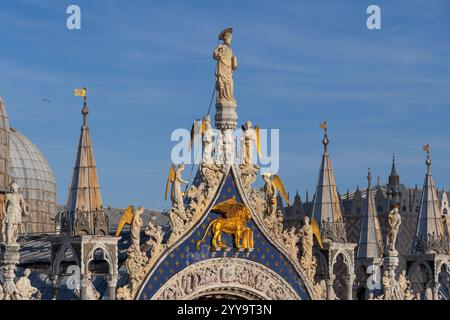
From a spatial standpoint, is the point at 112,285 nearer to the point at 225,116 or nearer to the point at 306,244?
the point at 225,116

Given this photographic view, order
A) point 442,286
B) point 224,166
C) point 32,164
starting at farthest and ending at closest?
point 32,164 < point 442,286 < point 224,166

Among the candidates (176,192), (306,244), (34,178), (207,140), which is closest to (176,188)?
(176,192)

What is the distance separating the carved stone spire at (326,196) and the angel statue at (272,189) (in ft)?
11.4

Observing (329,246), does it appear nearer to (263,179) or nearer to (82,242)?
(263,179)

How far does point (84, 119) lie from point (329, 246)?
9754 millimetres

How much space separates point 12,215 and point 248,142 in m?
8.71

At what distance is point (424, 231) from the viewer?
55.6 m

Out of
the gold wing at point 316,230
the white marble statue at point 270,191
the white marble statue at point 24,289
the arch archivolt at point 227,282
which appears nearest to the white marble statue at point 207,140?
the white marble statue at point 270,191

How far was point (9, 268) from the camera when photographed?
41.9 metres

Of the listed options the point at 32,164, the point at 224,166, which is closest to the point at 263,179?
the point at 224,166

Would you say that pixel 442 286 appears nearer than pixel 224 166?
No

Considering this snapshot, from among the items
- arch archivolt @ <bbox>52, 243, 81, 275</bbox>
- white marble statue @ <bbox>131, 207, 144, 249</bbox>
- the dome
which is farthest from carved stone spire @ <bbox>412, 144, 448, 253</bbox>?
the dome

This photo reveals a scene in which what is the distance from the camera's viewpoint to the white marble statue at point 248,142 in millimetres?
47312

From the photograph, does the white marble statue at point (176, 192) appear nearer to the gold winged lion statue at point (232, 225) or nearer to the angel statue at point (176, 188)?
the angel statue at point (176, 188)
